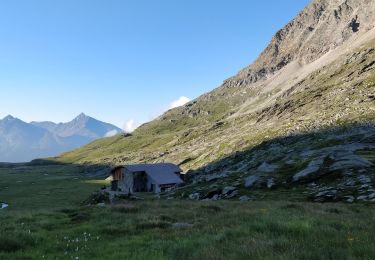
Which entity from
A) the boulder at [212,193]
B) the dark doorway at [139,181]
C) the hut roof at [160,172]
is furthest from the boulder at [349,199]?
the dark doorway at [139,181]

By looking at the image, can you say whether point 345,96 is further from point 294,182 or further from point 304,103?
point 294,182

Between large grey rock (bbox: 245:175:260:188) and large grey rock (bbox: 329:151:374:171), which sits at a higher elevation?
large grey rock (bbox: 329:151:374:171)

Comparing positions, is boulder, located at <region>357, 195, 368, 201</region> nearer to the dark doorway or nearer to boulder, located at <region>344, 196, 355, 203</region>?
boulder, located at <region>344, 196, 355, 203</region>

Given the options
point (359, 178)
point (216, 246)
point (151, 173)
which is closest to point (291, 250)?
point (216, 246)

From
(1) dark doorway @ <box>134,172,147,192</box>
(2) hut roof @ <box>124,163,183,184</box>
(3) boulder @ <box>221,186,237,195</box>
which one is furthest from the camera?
(1) dark doorway @ <box>134,172,147,192</box>

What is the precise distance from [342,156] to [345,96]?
317ft

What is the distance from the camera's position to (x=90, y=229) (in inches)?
739

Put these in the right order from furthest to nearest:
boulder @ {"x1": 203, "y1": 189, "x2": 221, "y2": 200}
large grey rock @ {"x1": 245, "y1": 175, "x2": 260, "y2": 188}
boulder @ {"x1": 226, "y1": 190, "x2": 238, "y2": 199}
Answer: boulder @ {"x1": 203, "y1": 189, "x2": 221, "y2": 200}
large grey rock @ {"x1": 245, "y1": 175, "x2": 260, "y2": 188}
boulder @ {"x1": 226, "y1": 190, "x2": 238, "y2": 199}

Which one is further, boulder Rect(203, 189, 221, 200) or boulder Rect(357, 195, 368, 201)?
boulder Rect(203, 189, 221, 200)

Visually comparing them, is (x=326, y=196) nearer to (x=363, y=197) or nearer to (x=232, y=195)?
(x=363, y=197)

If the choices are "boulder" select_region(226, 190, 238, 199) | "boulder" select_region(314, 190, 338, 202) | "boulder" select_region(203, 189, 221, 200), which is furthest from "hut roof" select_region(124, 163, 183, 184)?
"boulder" select_region(314, 190, 338, 202)

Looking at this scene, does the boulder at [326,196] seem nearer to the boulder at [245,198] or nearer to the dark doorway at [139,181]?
the boulder at [245,198]

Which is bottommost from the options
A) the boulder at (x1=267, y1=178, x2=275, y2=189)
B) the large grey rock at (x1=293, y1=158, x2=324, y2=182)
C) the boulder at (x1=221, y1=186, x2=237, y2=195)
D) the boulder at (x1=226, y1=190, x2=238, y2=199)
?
the boulder at (x1=226, y1=190, x2=238, y2=199)

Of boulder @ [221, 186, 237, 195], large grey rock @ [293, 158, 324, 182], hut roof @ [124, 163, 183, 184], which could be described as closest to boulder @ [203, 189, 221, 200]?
boulder @ [221, 186, 237, 195]
